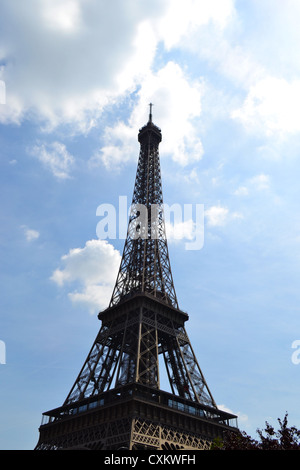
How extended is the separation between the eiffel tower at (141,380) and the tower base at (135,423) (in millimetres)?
98

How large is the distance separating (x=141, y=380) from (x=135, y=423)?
653 cm

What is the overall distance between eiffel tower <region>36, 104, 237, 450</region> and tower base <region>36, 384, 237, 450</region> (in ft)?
0.32

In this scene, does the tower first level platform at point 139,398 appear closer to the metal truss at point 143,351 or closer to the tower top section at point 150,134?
the metal truss at point 143,351

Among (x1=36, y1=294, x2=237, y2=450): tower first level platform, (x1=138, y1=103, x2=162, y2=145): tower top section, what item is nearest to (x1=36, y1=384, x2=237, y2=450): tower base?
(x1=36, y1=294, x2=237, y2=450): tower first level platform

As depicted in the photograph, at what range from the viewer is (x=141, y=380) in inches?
1887

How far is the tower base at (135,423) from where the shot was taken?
4222 cm

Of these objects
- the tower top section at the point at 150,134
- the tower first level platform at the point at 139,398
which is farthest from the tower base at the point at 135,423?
the tower top section at the point at 150,134

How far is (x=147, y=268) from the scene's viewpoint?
2539 inches

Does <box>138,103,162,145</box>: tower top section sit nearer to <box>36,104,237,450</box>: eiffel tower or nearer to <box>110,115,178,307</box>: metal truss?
<box>110,115,178,307</box>: metal truss

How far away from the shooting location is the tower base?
42219 mm

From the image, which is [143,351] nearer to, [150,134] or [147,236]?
[147,236]
